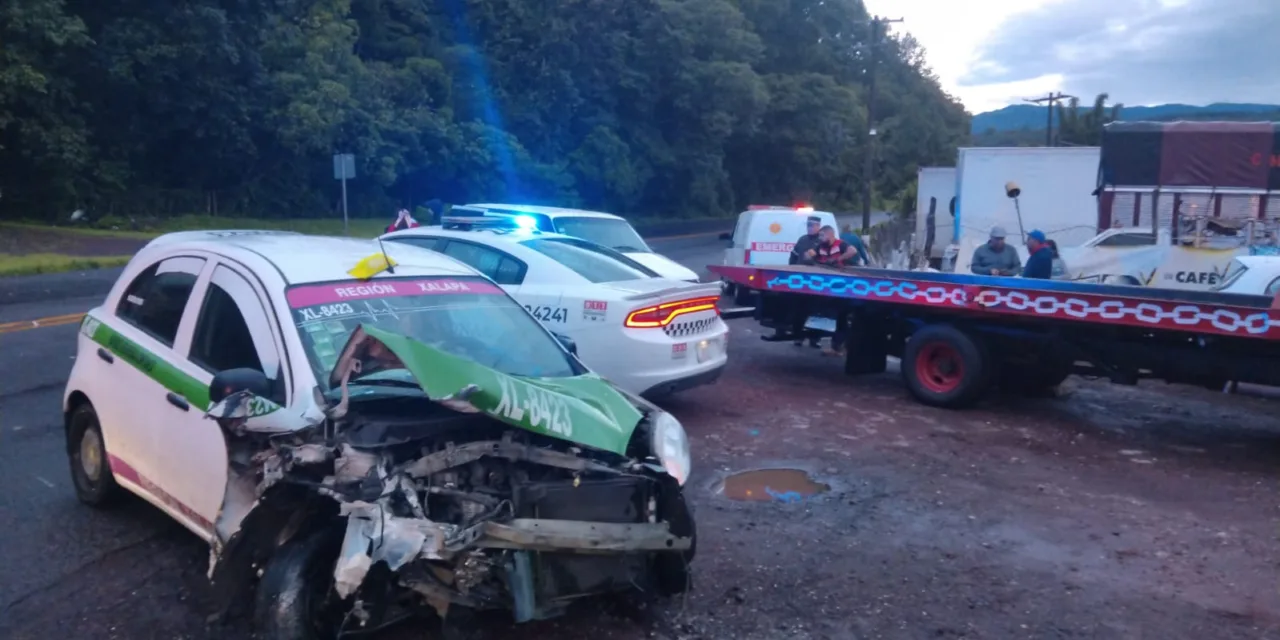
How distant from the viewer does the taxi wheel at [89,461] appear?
6098mm

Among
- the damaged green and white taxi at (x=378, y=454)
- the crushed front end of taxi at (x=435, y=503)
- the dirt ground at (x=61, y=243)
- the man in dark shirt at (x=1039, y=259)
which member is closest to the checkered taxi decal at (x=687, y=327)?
the damaged green and white taxi at (x=378, y=454)

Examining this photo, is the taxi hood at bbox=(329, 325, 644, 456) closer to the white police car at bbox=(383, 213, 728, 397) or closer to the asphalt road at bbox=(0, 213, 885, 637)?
the asphalt road at bbox=(0, 213, 885, 637)

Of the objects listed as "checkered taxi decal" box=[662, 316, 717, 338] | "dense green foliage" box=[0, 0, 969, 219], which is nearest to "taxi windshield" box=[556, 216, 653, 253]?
"checkered taxi decal" box=[662, 316, 717, 338]

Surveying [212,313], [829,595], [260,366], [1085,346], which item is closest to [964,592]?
[829,595]

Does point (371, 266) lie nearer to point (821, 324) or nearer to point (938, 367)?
point (938, 367)

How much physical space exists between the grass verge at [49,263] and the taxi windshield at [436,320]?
1762 cm

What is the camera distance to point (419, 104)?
38938mm

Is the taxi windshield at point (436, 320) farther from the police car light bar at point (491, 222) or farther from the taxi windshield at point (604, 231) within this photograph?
the taxi windshield at point (604, 231)

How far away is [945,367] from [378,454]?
23.4ft

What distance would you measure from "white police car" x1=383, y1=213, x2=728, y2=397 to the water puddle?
128 centimetres

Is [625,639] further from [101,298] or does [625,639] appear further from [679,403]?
[101,298]

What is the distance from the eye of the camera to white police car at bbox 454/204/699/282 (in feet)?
47.0

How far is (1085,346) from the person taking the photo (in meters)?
9.22

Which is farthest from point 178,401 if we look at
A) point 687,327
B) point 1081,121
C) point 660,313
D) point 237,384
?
point 1081,121
